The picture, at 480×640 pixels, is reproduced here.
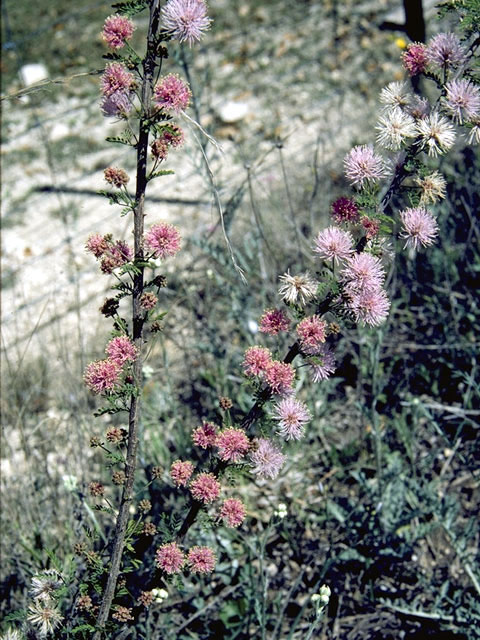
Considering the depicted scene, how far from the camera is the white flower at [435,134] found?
5.30ft

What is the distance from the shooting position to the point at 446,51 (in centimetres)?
168

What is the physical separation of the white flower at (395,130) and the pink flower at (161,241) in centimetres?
54

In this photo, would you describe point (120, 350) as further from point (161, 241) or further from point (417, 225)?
point (417, 225)

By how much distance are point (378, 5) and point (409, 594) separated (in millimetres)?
6090

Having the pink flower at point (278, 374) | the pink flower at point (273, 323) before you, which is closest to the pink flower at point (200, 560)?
the pink flower at point (278, 374)

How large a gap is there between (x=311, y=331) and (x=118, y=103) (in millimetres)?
678

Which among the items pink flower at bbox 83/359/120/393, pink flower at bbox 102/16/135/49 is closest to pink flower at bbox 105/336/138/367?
pink flower at bbox 83/359/120/393

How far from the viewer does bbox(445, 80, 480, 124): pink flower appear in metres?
1.63

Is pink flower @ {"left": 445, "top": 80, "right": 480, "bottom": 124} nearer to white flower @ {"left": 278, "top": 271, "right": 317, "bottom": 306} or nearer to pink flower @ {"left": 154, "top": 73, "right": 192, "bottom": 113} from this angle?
white flower @ {"left": 278, "top": 271, "right": 317, "bottom": 306}

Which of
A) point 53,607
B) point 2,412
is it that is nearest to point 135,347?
point 53,607

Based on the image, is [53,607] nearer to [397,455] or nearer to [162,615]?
[162,615]

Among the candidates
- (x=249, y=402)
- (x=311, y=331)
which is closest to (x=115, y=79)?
(x=311, y=331)

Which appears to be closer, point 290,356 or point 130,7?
point 130,7

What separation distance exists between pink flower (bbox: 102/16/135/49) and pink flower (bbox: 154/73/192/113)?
13 cm
